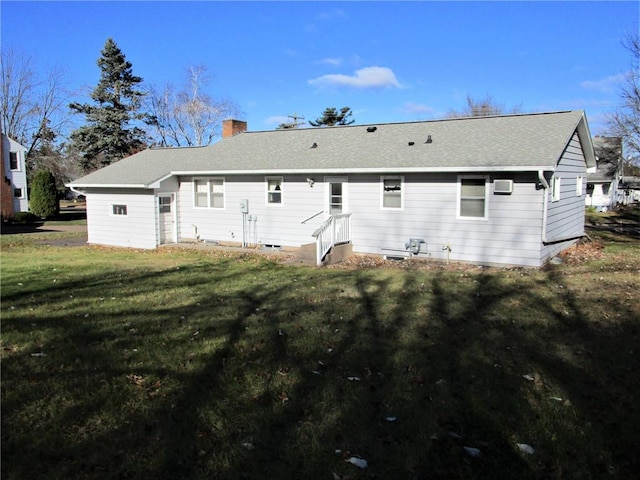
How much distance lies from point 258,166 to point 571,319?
1111 centimetres

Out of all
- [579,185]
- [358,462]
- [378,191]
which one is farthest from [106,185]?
[358,462]

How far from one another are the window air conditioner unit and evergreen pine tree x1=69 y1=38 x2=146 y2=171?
3079 centimetres

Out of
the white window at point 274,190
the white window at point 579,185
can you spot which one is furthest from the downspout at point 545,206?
the white window at point 274,190

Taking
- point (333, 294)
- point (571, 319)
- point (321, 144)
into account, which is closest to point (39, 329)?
point (333, 294)

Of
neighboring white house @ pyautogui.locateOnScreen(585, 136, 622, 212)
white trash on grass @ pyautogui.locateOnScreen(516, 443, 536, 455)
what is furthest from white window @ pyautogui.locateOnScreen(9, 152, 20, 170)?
neighboring white house @ pyautogui.locateOnScreen(585, 136, 622, 212)

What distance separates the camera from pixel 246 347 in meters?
5.68

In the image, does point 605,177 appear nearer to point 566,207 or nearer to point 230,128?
point 566,207

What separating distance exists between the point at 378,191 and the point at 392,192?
16.2 inches

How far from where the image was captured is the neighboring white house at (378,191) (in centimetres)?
1244

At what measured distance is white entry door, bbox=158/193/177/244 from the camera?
17828 mm

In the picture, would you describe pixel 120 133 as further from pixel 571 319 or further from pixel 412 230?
pixel 571 319

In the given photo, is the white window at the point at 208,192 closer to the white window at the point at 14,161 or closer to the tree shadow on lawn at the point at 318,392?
the tree shadow on lawn at the point at 318,392

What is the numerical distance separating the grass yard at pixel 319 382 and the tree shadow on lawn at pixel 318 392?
2cm

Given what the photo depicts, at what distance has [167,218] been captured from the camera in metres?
18.1
